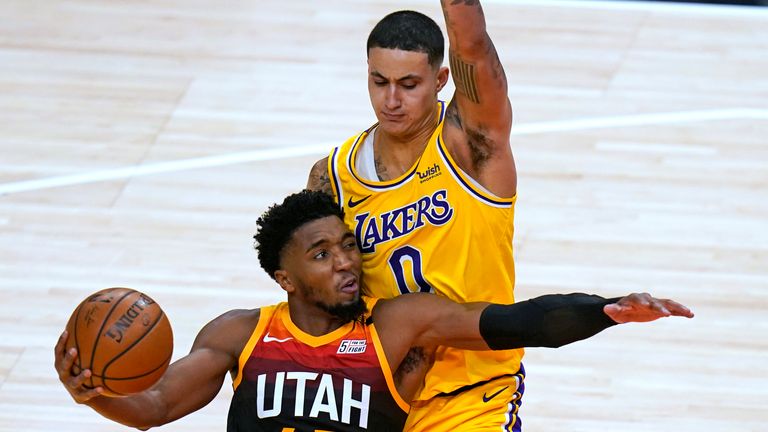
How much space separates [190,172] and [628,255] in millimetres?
2747

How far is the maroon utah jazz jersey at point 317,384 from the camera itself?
194 inches

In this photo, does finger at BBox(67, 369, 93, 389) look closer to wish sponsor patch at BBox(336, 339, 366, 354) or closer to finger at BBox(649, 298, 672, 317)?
wish sponsor patch at BBox(336, 339, 366, 354)

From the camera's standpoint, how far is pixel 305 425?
492 centimetres

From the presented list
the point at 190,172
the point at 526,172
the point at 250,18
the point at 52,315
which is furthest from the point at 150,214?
the point at 250,18

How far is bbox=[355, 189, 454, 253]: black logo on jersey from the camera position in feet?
16.0

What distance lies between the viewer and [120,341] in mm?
4551

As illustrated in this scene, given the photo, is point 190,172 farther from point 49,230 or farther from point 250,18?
point 250,18

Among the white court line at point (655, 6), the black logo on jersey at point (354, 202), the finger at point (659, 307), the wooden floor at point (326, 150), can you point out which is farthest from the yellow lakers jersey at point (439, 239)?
the white court line at point (655, 6)

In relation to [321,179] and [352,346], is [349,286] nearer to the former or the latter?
[352,346]

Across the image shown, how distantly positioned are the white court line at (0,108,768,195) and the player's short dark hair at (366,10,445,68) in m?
4.04

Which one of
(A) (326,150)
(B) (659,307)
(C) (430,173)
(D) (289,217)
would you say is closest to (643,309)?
(B) (659,307)

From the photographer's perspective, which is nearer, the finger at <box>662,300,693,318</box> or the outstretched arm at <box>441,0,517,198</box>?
the finger at <box>662,300,693,318</box>

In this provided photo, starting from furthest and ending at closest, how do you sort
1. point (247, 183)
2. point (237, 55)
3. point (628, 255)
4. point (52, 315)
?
point (237, 55)
point (247, 183)
point (628, 255)
point (52, 315)

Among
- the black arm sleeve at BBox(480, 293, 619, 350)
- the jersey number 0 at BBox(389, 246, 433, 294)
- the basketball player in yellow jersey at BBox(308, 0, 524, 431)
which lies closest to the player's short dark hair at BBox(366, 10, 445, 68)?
the basketball player in yellow jersey at BBox(308, 0, 524, 431)
